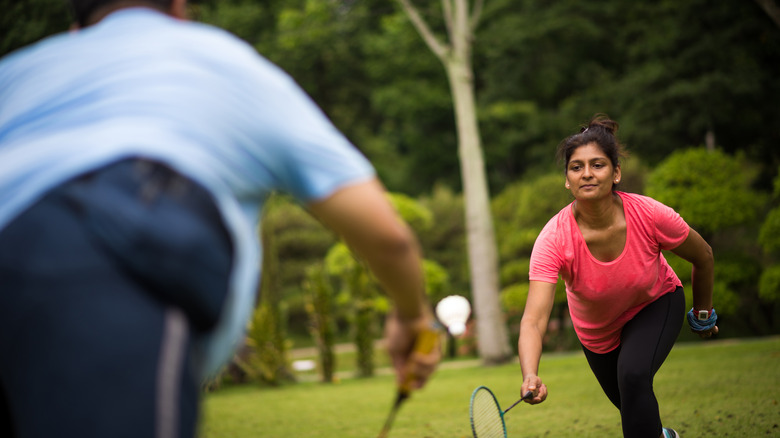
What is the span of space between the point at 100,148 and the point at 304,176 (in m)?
0.39

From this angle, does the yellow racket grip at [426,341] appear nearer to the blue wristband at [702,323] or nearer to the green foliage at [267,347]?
the blue wristband at [702,323]

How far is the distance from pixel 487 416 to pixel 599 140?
170cm

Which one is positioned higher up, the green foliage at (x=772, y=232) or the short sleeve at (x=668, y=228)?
the green foliage at (x=772, y=232)

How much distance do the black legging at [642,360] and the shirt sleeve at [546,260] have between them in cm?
57

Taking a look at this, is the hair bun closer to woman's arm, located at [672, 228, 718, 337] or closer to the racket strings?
woman's arm, located at [672, 228, 718, 337]

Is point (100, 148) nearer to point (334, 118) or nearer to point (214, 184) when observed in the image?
point (214, 184)

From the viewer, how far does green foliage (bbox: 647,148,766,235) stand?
56.9ft

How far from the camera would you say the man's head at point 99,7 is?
5.44 ft

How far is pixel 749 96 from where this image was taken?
960 inches

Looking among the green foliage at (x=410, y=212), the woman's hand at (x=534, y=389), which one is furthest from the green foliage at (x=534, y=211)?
the woman's hand at (x=534, y=389)

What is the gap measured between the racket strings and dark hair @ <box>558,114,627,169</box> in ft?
4.63

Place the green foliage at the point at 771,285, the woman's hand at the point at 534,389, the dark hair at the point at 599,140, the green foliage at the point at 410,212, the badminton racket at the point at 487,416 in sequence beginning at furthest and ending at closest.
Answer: the green foliage at the point at 410,212 → the green foliage at the point at 771,285 → the dark hair at the point at 599,140 → the badminton racket at the point at 487,416 → the woman's hand at the point at 534,389

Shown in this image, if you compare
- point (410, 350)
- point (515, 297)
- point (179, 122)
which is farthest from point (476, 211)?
point (179, 122)

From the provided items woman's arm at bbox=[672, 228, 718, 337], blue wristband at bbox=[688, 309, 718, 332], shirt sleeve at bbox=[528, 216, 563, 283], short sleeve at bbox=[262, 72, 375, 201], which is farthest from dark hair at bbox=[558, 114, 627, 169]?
short sleeve at bbox=[262, 72, 375, 201]
